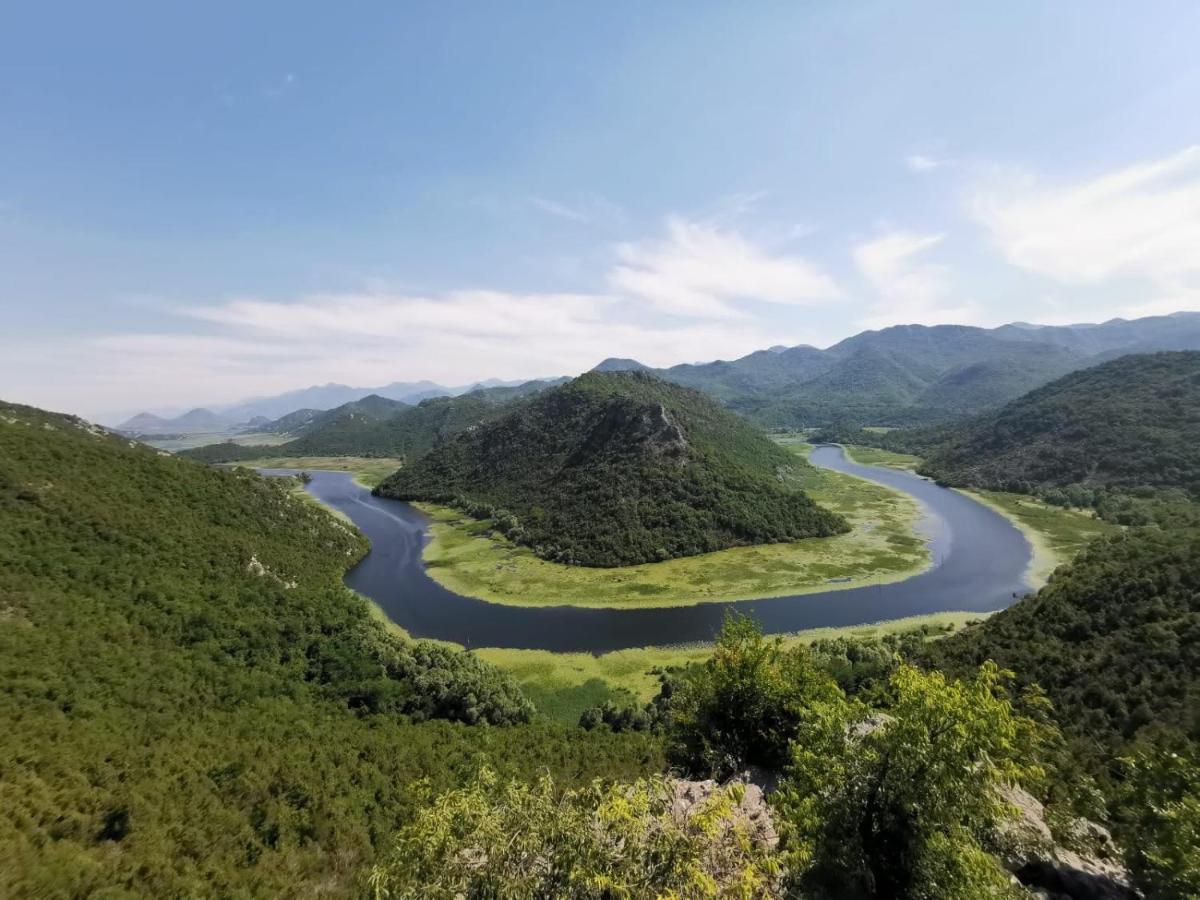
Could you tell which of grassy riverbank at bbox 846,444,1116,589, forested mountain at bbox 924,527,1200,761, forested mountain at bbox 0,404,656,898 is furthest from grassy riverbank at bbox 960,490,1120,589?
forested mountain at bbox 0,404,656,898

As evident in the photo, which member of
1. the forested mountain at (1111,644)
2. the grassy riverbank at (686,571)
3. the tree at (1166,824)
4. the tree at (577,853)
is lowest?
the grassy riverbank at (686,571)

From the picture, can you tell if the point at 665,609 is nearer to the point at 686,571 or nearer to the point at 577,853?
the point at 686,571

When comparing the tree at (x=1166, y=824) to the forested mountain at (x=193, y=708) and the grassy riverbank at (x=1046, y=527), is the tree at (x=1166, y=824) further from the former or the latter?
the grassy riverbank at (x=1046, y=527)

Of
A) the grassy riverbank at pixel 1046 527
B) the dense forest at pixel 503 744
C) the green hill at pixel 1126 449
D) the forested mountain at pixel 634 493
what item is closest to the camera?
the dense forest at pixel 503 744

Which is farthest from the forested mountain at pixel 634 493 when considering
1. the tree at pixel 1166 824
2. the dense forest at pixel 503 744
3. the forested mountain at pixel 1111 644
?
the tree at pixel 1166 824

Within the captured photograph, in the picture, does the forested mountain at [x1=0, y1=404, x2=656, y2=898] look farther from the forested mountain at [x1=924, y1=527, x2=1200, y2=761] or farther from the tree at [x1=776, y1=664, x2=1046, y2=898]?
the forested mountain at [x1=924, y1=527, x2=1200, y2=761]

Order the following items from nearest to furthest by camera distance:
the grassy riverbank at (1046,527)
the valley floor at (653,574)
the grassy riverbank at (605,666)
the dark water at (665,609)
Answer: the grassy riverbank at (605,666) < the valley floor at (653,574) < the dark water at (665,609) < the grassy riverbank at (1046,527)
